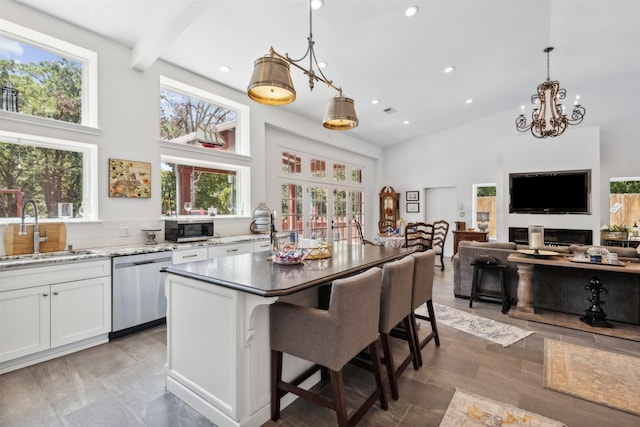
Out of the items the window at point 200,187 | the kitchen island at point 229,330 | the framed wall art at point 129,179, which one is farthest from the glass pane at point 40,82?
the kitchen island at point 229,330

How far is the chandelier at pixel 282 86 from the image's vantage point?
2.00 m

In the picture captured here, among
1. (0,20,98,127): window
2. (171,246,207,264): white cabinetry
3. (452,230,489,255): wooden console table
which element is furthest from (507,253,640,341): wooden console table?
(0,20,98,127): window

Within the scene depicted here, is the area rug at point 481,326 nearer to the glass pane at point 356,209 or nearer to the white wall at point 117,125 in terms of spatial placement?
the white wall at point 117,125

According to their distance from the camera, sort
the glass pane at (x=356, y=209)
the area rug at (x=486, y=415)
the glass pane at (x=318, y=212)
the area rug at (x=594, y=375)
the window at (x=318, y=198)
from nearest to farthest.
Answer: the area rug at (x=486, y=415)
the area rug at (x=594, y=375)
the window at (x=318, y=198)
the glass pane at (x=318, y=212)
the glass pane at (x=356, y=209)

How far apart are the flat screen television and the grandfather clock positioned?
9.23 ft

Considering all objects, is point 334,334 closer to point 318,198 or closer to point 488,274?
point 488,274

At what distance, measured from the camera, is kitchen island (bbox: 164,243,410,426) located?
5.61ft

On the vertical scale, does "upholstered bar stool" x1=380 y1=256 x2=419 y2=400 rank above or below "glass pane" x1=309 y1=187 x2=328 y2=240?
below

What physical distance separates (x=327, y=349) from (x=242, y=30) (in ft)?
11.4

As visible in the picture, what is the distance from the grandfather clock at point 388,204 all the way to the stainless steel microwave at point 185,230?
5640 millimetres

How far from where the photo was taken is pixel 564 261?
11.3 ft

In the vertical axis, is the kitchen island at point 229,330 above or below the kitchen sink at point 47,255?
below

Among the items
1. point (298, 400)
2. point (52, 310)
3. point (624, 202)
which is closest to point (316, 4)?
point (298, 400)

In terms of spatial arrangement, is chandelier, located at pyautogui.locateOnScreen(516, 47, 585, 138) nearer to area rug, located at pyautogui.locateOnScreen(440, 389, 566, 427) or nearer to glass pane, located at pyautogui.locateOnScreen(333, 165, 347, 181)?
area rug, located at pyautogui.locateOnScreen(440, 389, 566, 427)
